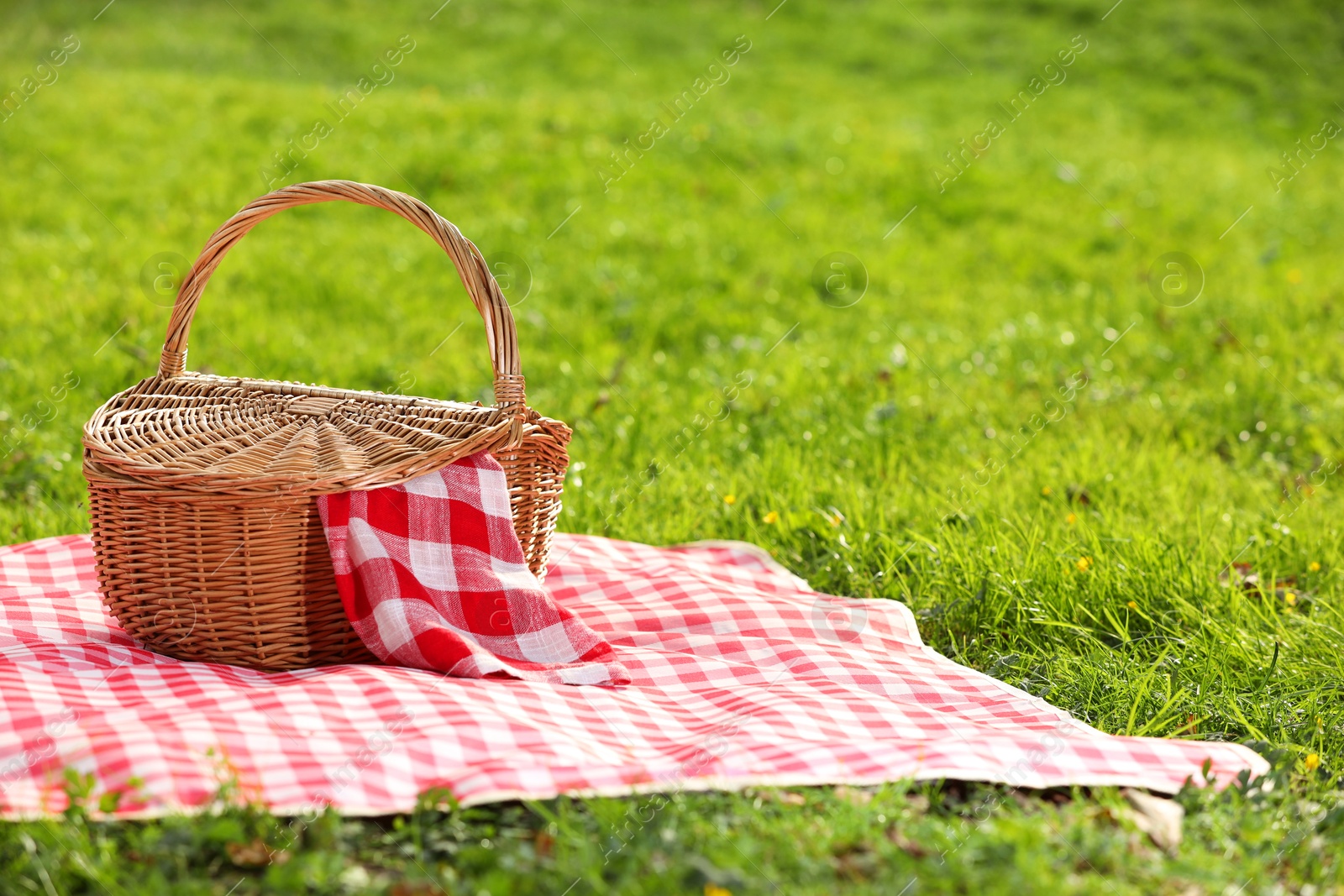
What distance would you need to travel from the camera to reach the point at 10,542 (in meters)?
3.83

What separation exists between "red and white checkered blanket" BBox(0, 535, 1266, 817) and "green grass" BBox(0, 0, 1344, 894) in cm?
8

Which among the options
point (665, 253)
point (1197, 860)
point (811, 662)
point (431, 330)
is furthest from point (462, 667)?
point (665, 253)

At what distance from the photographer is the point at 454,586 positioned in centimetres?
283

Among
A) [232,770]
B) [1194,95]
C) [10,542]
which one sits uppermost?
[1194,95]

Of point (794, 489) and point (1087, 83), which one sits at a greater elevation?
point (1087, 83)

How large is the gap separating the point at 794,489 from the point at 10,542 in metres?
2.68

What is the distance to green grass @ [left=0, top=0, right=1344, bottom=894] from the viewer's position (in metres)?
2.02

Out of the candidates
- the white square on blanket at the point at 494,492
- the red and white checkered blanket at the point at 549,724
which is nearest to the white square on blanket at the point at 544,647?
the red and white checkered blanket at the point at 549,724

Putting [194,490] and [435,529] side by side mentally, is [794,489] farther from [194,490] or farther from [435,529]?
[194,490]

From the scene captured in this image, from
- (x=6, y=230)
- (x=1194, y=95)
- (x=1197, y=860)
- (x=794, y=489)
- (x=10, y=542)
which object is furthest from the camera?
(x=1194, y=95)

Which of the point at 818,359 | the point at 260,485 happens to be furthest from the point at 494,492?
the point at 818,359

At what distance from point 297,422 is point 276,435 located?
13 cm

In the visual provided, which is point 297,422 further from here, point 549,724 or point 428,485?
point 549,724

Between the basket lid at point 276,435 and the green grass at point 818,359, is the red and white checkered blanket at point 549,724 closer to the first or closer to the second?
the green grass at point 818,359
